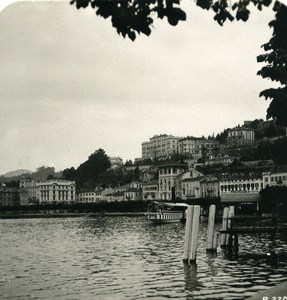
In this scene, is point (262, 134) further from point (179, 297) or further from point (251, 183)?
point (179, 297)

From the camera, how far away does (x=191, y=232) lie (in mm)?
20484

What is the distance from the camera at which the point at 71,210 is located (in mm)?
146125

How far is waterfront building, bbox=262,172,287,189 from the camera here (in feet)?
353

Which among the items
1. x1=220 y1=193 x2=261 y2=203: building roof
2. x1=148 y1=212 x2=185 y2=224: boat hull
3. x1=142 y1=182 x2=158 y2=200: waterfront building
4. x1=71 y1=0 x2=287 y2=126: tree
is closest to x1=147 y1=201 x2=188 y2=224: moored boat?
x1=148 y1=212 x2=185 y2=224: boat hull

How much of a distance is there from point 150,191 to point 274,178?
55.3 meters

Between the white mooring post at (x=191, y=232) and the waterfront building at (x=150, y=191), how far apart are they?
136 meters

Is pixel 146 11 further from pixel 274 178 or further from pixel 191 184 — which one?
pixel 191 184

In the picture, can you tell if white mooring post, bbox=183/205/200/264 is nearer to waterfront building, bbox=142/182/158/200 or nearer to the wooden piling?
the wooden piling

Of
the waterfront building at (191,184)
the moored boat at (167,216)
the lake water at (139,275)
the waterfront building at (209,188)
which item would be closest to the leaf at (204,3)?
the lake water at (139,275)

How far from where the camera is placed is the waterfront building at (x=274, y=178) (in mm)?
107556

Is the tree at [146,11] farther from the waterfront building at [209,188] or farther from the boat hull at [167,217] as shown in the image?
the waterfront building at [209,188]

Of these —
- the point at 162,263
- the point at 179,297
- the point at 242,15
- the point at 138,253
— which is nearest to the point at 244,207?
Result: the point at 138,253

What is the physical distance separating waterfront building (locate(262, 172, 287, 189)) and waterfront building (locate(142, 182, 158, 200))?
154ft

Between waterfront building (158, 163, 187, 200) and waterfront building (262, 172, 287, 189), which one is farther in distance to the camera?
waterfront building (158, 163, 187, 200)
